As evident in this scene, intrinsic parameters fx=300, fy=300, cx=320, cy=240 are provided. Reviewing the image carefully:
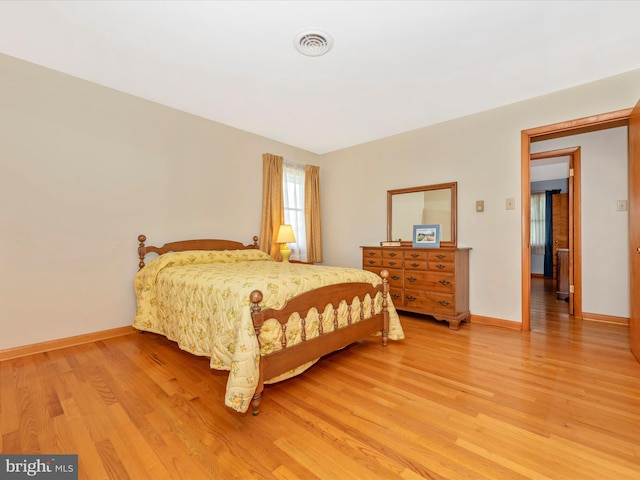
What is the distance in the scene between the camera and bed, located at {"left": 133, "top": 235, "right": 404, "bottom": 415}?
5.61ft

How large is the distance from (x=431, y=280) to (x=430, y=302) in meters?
0.25

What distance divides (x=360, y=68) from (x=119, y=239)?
2.86 meters

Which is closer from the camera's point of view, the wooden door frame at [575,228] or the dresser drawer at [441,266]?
the dresser drawer at [441,266]

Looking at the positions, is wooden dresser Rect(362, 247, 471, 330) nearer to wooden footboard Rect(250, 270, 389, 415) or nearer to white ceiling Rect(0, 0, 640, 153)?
wooden footboard Rect(250, 270, 389, 415)

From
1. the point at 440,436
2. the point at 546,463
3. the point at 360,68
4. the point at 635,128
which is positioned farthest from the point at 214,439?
the point at 635,128

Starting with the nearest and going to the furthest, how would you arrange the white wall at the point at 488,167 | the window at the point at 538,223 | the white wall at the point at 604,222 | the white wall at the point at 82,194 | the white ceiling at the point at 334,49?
the white ceiling at the point at 334,49, the white wall at the point at 82,194, the white wall at the point at 488,167, the white wall at the point at 604,222, the window at the point at 538,223

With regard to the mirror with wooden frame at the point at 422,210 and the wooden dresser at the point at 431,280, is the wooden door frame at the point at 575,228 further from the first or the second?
the wooden dresser at the point at 431,280

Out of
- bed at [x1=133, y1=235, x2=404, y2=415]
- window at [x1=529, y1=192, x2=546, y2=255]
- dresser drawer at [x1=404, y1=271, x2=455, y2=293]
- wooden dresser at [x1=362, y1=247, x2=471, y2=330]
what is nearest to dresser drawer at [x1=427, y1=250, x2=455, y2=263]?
wooden dresser at [x1=362, y1=247, x2=471, y2=330]

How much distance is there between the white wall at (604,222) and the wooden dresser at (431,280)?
59.2 inches

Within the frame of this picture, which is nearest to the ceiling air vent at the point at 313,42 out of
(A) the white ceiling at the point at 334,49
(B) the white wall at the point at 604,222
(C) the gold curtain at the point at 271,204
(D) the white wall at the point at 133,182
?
(A) the white ceiling at the point at 334,49

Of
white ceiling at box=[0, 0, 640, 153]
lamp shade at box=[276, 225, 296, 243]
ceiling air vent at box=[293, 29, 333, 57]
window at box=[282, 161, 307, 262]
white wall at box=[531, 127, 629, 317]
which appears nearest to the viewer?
white ceiling at box=[0, 0, 640, 153]

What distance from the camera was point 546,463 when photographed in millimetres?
1306

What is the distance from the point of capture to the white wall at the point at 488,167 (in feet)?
9.62

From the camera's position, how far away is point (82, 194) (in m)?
2.84
